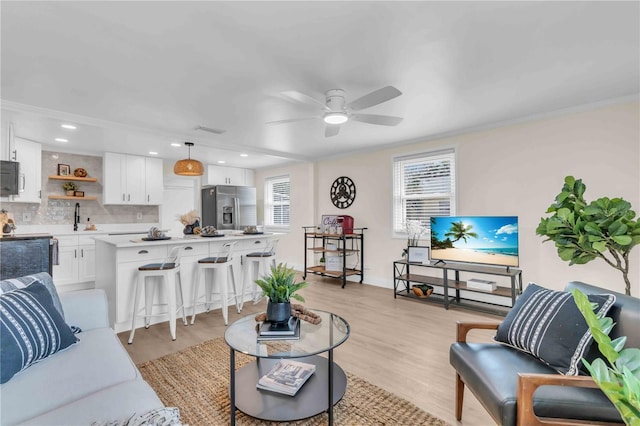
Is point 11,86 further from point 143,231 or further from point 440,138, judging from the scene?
point 440,138

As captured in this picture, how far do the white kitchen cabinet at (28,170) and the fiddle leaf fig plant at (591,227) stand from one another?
6433 millimetres

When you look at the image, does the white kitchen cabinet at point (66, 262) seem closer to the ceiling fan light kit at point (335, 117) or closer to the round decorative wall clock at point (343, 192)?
the round decorative wall clock at point (343, 192)

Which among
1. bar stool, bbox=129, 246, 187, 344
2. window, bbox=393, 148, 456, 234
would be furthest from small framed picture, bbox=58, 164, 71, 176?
window, bbox=393, 148, 456, 234

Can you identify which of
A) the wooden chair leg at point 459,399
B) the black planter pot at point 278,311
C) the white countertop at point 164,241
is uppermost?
the white countertop at point 164,241

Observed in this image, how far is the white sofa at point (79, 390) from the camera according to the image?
1.16m

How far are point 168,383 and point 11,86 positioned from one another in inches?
114

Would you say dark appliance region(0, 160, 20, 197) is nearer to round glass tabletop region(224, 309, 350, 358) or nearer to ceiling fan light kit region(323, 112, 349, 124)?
round glass tabletop region(224, 309, 350, 358)

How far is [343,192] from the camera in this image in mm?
5734

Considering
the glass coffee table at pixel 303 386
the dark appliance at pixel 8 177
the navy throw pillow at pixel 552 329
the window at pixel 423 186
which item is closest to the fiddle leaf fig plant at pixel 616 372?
the navy throw pillow at pixel 552 329

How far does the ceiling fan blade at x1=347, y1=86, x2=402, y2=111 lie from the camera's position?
7.38ft

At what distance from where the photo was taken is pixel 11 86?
268 cm

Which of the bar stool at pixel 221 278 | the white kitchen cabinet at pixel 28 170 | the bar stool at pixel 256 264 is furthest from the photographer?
the white kitchen cabinet at pixel 28 170

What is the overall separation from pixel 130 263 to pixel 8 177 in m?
2.23

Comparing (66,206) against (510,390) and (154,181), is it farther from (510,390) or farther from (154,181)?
(510,390)
